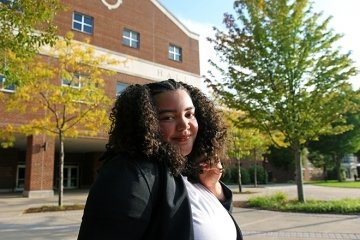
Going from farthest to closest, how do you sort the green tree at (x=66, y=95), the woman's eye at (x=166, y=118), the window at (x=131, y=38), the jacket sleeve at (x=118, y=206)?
the window at (x=131, y=38)
the green tree at (x=66, y=95)
the woman's eye at (x=166, y=118)
the jacket sleeve at (x=118, y=206)

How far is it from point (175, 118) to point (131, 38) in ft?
79.6

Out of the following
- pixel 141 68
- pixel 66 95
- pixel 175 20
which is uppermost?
pixel 175 20

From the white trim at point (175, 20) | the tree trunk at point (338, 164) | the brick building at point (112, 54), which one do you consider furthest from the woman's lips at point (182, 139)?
the tree trunk at point (338, 164)

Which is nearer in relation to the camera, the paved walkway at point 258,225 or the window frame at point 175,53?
the paved walkway at point 258,225

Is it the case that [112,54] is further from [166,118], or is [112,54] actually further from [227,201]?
[166,118]

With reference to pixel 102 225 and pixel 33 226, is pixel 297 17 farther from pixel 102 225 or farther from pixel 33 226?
pixel 102 225

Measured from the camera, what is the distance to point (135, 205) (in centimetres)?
127

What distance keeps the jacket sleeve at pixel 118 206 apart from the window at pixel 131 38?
24042mm

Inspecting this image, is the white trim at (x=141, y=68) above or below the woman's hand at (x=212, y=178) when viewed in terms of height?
above

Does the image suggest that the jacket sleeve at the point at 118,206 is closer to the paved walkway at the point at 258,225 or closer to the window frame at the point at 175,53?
the paved walkway at the point at 258,225

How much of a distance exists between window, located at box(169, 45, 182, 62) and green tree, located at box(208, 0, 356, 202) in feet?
40.5

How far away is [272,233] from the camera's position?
8.69 meters

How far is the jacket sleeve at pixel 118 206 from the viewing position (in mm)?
1246

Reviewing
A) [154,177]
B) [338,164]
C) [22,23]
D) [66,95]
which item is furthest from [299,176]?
[338,164]
